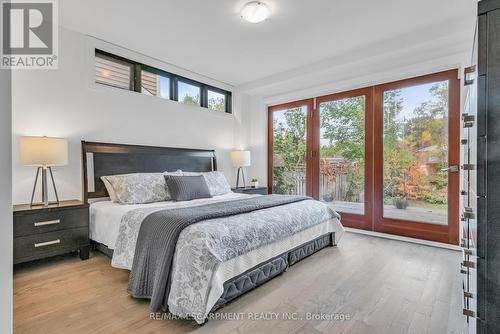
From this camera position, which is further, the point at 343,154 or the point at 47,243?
the point at 343,154

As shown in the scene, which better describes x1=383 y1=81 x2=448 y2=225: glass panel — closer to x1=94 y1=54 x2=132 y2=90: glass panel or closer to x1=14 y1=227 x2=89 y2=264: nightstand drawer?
x1=94 y1=54 x2=132 y2=90: glass panel

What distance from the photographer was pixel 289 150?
4949 mm

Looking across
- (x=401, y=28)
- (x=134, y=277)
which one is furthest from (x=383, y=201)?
(x=134, y=277)

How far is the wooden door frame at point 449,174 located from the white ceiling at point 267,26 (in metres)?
0.67

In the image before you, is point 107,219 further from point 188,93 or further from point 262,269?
point 188,93

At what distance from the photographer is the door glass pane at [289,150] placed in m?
4.77

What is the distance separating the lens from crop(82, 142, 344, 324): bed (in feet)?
5.52

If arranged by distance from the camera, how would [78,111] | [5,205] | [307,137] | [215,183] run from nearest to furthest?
[5,205]
[78,111]
[215,183]
[307,137]

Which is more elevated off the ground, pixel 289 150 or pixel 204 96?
pixel 204 96

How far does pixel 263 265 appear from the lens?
86.7 inches

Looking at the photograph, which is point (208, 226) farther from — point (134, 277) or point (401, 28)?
point (401, 28)

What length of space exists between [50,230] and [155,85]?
7.95 ft

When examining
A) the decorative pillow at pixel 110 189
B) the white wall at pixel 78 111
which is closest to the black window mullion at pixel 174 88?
the white wall at pixel 78 111

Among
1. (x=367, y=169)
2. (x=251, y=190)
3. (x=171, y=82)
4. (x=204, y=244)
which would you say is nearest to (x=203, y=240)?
(x=204, y=244)
